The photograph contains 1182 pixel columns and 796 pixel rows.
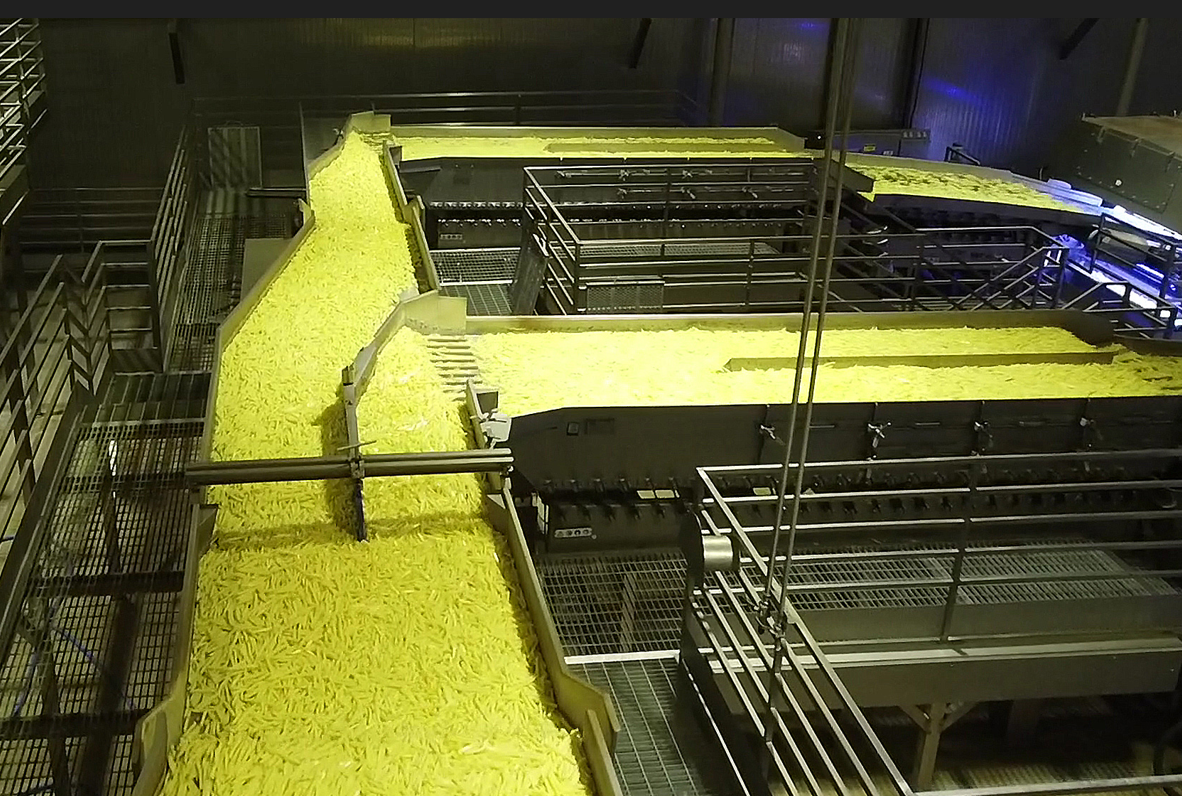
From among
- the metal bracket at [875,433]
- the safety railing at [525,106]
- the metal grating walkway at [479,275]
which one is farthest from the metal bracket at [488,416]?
the safety railing at [525,106]

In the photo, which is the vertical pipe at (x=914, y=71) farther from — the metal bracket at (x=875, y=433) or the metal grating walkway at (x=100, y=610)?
the metal grating walkway at (x=100, y=610)

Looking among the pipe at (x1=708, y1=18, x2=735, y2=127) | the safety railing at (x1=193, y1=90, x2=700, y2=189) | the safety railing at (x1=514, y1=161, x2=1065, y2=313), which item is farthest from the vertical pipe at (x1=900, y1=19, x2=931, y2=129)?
the safety railing at (x1=514, y1=161, x2=1065, y2=313)

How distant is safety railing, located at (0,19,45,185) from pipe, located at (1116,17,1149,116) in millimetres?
11367

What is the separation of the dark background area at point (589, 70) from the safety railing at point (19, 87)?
0.77 feet

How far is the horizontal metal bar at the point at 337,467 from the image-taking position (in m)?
3.50

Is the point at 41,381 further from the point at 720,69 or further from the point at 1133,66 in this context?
the point at 1133,66

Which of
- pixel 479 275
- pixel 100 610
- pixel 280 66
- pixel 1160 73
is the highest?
pixel 1160 73

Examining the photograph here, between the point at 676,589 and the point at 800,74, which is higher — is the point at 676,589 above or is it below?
below

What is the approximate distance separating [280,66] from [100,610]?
7.54 metres

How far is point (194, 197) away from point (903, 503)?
6730 mm

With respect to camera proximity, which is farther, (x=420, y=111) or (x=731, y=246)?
(x=420, y=111)

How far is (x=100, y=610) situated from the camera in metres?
4.48

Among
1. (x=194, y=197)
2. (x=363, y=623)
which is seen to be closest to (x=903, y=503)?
(x=363, y=623)

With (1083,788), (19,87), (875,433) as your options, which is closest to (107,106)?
(19,87)
